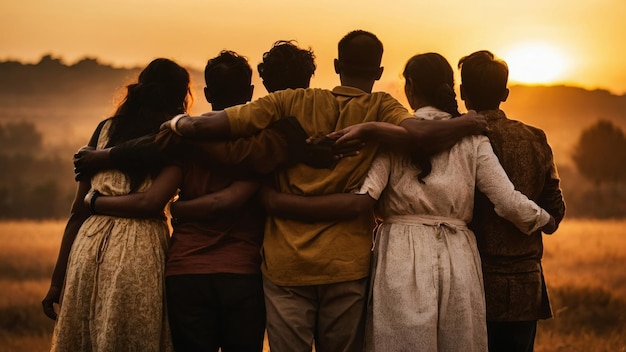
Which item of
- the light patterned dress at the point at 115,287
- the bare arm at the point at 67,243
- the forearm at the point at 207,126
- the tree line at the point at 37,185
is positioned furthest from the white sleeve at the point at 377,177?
the tree line at the point at 37,185

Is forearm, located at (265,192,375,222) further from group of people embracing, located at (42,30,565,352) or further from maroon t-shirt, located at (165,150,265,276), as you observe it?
maroon t-shirt, located at (165,150,265,276)

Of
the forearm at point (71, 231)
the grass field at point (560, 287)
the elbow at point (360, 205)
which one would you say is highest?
the elbow at point (360, 205)

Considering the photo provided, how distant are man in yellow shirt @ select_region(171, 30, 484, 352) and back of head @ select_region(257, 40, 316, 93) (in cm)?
26

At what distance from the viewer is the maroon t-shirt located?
479 cm

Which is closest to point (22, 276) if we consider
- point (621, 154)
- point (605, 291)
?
point (605, 291)

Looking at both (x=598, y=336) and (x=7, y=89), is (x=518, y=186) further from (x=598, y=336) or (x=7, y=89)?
(x=7, y=89)

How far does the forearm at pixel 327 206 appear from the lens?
4.62 meters

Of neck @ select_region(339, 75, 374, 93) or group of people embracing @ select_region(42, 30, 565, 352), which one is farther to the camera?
neck @ select_region(339, 75, 374, 93)

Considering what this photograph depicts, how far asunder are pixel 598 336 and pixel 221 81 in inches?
415

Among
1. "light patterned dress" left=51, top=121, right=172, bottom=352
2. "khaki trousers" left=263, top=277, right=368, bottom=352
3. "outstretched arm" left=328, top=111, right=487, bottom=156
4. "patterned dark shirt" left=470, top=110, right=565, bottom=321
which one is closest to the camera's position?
"outstretched arm" left=328, top=111, right=487, bottom=156

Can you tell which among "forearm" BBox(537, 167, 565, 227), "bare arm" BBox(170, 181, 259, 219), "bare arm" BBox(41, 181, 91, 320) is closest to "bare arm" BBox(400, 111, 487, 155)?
"forearm" BBox(537, 167, 565, 227)

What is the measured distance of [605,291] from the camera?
702 inches

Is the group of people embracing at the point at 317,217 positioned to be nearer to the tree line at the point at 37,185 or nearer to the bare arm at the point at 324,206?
the bare arm at the point at 324,206

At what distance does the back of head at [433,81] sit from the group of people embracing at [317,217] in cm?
1
